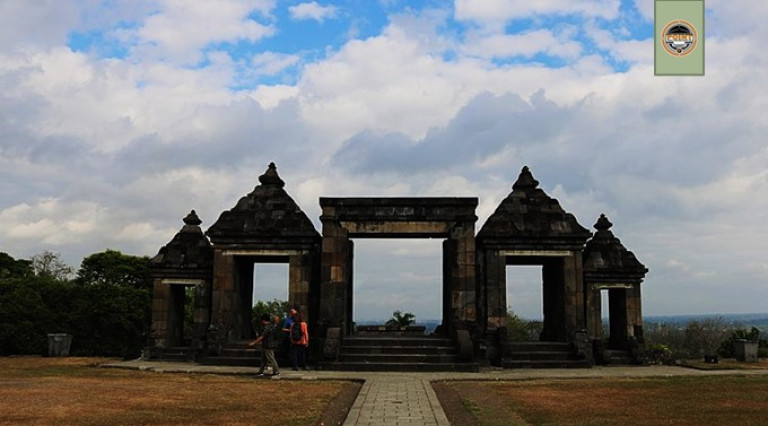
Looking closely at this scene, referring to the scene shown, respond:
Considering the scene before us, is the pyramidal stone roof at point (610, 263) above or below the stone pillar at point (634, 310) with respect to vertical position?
above

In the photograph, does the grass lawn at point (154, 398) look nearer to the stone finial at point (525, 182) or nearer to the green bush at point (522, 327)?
the stone finial at point (525, 182)

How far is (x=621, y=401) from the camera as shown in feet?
43.1

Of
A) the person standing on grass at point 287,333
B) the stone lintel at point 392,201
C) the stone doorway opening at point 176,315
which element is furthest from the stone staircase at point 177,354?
the stone lintel at point 392,201

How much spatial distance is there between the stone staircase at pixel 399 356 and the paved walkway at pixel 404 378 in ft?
2.38

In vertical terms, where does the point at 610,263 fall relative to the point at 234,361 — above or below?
above

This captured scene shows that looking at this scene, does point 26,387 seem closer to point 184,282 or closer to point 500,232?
point 184,282

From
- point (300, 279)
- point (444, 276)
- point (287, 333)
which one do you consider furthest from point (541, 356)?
point (300, 279)

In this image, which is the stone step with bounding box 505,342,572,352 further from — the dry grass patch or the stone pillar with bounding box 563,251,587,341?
the dry grass patch

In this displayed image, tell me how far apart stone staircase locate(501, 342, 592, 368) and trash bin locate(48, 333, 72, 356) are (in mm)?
17221

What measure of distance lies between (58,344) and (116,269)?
17.3m

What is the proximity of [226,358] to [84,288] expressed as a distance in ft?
39.9

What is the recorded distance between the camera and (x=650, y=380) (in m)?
17.5

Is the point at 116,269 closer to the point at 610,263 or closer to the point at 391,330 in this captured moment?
the point at 391,330

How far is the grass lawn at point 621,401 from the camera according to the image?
1095 centimetres
